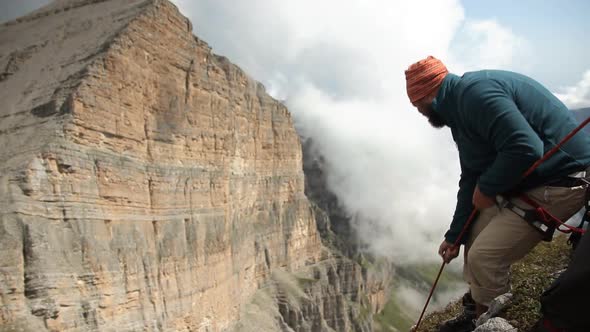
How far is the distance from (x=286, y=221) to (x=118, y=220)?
123 ft

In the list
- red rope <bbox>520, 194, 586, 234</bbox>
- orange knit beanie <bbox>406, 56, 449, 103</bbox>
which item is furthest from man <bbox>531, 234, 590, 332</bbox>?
orange knit beanie <bbox>406, 56, 449, 103</bbox>

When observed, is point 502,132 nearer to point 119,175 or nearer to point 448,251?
point 448,251

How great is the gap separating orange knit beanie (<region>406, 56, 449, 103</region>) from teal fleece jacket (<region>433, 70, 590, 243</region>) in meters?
0.23

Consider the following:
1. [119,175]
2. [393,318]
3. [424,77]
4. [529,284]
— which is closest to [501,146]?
[424,77]

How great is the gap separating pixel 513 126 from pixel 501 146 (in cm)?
21

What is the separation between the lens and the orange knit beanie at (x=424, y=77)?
478 centimetres

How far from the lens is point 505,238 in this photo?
14.5 ft

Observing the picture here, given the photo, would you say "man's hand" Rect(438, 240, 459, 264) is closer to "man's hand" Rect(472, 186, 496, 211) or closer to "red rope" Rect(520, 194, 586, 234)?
"man's hand" Rect(472, 186, 496, 211)

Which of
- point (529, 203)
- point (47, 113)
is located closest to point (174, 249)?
point (47, 113)

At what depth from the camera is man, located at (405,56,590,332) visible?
13.3 ft

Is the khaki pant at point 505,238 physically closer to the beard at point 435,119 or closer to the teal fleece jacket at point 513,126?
the teal fleece jacket at point 513,126

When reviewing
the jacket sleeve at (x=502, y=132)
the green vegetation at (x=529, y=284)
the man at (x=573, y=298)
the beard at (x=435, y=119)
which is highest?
the beard at (x=435, y=119)

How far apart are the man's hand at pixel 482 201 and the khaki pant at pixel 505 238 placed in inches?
6.0

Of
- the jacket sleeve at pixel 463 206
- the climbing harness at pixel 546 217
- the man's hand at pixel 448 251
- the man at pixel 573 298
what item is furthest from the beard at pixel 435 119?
the man at pixel 573 298
